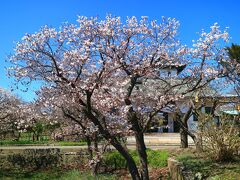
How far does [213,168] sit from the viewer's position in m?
10.8

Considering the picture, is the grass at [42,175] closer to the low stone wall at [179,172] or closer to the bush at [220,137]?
the low stone wall at [179,172]

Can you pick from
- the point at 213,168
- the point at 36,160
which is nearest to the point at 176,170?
the point at 213,168

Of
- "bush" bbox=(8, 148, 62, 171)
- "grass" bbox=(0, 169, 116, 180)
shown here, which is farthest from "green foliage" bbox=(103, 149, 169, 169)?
"bush" bbox=(8, 148, 62, 171)

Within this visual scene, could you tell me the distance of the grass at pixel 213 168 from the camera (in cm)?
973

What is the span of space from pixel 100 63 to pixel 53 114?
15.6 feet

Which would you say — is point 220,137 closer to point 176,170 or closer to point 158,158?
point 176,170

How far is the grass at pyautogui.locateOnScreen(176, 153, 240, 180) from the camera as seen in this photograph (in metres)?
9.73

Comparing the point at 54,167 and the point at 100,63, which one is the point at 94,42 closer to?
A: the point at 100,63

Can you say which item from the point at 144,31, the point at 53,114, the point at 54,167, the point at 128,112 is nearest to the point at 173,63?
the point at 144,31

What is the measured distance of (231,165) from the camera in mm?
10758

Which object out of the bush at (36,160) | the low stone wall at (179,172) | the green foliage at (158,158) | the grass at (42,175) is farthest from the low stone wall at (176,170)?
the bush at (36,160)

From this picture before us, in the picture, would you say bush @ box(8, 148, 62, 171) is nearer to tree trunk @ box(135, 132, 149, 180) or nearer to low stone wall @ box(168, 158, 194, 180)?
low stone wall @ box(168, 158, 194, 180)

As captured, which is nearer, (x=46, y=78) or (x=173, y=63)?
(x=46, y=78)

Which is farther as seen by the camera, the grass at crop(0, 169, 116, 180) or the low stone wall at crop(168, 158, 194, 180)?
the grass at crop(0, 169, 116, 180)
